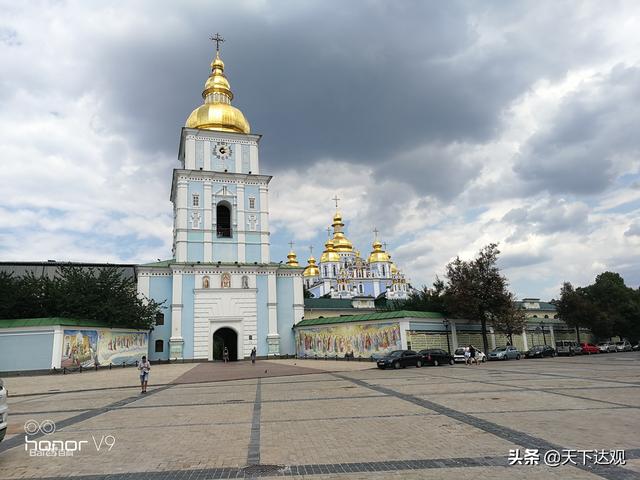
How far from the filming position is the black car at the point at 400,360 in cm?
2709

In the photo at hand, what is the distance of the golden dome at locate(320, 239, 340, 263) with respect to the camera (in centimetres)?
9825

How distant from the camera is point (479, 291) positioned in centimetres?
3675

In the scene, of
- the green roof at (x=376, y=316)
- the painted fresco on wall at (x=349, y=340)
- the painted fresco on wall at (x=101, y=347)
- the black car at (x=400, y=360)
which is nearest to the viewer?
the black car at (x=400, y=360)

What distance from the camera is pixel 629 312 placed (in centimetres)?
5609

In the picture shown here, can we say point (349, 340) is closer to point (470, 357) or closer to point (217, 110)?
point (470, 357)

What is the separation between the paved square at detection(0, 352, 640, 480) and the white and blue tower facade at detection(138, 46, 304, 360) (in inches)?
1019

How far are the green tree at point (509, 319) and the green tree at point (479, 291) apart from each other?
0.22 m

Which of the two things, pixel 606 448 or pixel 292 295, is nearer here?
pixel 606 448

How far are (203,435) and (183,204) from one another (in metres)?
36.6

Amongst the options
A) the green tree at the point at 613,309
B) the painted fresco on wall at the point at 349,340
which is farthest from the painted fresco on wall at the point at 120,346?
the green tree at the point at 613,309

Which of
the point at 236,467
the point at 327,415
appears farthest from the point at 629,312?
the point at 236,467

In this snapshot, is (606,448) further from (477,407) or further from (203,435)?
(203,435)

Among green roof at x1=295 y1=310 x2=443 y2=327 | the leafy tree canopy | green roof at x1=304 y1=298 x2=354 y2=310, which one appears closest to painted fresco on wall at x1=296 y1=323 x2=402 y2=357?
green roof at x1=295 y1=310 x2=443 y2=327

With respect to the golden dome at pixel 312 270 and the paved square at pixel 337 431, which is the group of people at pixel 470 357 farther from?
the golden dome at pixel 312 270
